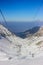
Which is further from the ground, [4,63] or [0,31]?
[0,31]

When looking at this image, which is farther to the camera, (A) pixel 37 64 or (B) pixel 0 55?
(B) pixel 0 55

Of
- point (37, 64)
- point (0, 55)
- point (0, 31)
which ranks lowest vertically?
point (37, 64)

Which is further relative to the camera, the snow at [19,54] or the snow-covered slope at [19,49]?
the snow-covered slope at [19,49]

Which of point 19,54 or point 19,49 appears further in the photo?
point 19,49

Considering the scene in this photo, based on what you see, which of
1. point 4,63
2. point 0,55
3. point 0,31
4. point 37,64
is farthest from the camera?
point 0,31

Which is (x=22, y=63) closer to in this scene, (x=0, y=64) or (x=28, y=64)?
(x=28, y=64)

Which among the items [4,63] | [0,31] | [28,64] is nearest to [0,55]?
[4,63]

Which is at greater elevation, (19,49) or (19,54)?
(19,49)

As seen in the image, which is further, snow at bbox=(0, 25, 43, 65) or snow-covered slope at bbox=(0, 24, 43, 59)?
snow-covered slope at bbox=(0, 24, 43, 59)

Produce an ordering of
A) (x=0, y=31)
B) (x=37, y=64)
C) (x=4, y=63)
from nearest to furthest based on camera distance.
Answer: (x=37, y=64)
(x=4, y=63)
(x=0, y=31)

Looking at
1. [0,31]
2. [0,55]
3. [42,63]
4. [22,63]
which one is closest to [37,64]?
[42,63]
